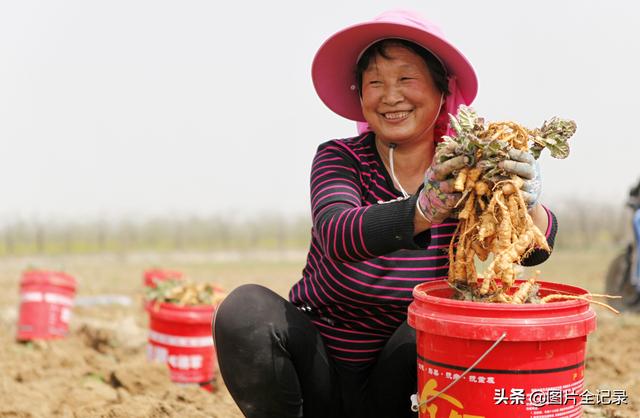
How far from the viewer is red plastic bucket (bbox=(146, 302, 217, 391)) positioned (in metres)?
4.39

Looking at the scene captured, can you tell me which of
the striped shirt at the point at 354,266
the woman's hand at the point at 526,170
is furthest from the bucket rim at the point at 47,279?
the woman's hand at the point at 526,170

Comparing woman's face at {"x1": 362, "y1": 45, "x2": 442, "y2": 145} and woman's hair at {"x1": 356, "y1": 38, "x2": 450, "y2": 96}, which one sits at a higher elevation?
woman's hair at {"x1": 356, "y1": 38, "x2": 450, "y2": 96}

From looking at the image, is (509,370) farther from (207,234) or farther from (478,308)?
(207,234)

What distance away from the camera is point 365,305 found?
2570 mm

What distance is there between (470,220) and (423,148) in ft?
2.09

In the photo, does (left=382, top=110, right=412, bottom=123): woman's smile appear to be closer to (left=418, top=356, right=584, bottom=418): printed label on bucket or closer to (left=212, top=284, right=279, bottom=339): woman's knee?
(left=212, top=284, right=279, bottom=339): woman's knee

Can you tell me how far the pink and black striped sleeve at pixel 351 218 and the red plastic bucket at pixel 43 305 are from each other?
4290 millimetres

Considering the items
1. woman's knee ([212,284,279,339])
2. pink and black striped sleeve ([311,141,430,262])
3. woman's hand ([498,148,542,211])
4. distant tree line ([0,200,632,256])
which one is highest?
woman's hand ([498,148,542,211])

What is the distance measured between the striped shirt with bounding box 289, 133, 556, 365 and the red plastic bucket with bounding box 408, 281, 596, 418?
0.40m

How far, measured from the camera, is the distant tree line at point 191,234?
35031mm

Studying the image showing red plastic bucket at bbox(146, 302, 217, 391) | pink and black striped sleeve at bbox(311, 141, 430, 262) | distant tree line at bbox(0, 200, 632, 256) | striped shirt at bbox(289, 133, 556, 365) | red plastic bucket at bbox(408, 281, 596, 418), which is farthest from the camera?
distant tree line at bbox(0, 200, 632, 256)

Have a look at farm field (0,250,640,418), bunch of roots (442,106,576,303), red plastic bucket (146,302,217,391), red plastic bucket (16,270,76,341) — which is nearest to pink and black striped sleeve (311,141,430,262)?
bunch of roots (442,106,576,303)

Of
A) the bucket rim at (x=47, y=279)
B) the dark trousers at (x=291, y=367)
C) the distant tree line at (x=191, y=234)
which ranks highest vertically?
the dark trousers at (x=291, y=367)

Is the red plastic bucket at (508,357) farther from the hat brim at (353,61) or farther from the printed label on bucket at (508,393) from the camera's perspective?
the hat brim at (353,61)
